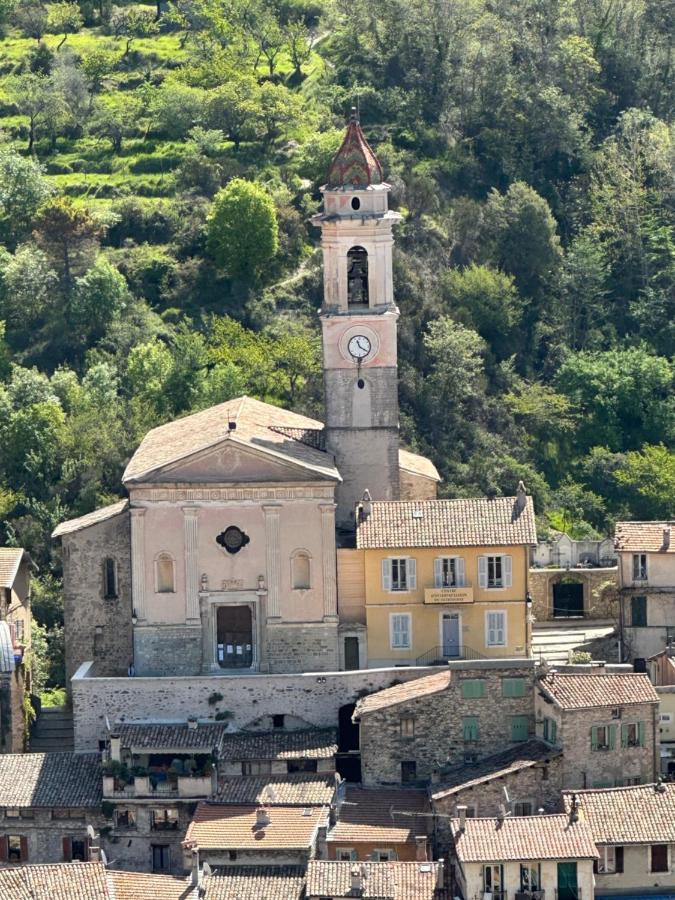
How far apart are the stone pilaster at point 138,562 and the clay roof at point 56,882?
11.4 metres

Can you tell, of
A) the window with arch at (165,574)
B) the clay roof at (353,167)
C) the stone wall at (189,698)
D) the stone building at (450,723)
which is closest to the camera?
the stone building at (450,723)

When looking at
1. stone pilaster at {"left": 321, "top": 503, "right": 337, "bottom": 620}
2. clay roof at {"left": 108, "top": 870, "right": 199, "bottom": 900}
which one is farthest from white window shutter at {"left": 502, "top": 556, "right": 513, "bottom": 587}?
clay roof at {"left": 108, "top": 870, "right": 199, "bottom": 900}

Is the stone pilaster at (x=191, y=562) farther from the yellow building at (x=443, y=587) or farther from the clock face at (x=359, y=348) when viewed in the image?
the clock face at (x=359, y=348)

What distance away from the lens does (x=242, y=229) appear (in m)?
116

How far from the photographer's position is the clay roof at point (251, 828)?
79.4 meters

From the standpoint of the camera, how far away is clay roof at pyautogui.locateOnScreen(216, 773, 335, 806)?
81812mm

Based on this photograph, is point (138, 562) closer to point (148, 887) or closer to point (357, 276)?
point (357, 276)

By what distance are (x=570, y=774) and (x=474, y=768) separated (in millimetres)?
3064

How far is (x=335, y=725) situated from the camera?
282 ft

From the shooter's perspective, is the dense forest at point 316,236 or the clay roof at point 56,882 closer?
the clay roof at point 56,882

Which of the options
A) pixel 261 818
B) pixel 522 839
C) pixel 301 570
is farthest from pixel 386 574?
pixel 522 839

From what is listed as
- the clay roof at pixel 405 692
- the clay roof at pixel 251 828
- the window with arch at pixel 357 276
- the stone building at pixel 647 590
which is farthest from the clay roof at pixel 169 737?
the window with arch at pixel 357 276

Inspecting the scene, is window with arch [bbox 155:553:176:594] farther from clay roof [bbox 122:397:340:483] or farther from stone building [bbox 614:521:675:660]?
→ stone building [bbox 614:521:675:660]

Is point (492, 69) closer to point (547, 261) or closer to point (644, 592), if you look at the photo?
point (547, 261)
